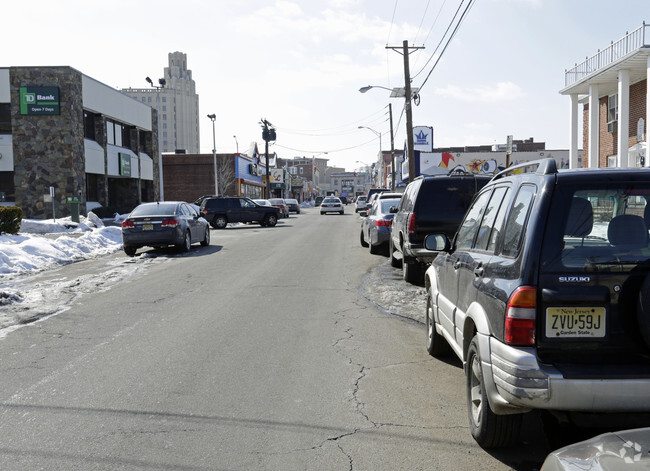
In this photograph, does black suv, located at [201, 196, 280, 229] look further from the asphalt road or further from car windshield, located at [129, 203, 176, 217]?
the asphalt road

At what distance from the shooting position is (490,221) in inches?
184

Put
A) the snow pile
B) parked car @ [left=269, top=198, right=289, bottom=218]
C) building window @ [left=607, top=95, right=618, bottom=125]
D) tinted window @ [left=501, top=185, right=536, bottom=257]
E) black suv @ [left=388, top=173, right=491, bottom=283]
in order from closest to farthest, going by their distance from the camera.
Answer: tinted window @ [left=501, top=185, right=536, bottom=257], black suv @ [left=388, top=173, right=491, bottom=283], the snow pile, building window @ [left=607, top=95, right=618, bottom=125], parked car @ [left=269, top=198, right=289, bottom=218]

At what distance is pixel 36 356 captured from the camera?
6770mm

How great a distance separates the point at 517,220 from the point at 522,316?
0.70 meters

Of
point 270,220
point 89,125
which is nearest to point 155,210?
point 270,220

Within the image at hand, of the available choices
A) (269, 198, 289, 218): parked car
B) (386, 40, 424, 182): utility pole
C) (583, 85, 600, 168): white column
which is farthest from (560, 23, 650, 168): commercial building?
(269, 198, 289, 218): parked car

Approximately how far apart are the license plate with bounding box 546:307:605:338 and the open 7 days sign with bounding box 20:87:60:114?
120 feet

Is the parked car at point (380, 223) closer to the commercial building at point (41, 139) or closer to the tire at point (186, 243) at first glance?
the tire at point (186, 243)

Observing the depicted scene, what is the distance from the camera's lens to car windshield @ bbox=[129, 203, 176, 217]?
18.4m

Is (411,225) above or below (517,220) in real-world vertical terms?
below

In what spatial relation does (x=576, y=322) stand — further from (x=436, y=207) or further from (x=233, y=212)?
A: (x=233, y=212)

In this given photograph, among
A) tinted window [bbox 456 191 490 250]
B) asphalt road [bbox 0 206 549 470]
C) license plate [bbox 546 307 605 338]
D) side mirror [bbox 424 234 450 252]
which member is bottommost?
asphalt road [bbox 0 206 549 470]

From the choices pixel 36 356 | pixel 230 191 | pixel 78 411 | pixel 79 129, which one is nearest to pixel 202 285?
pixel 36 356

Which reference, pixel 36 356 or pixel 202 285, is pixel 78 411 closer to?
pixel 36 356
